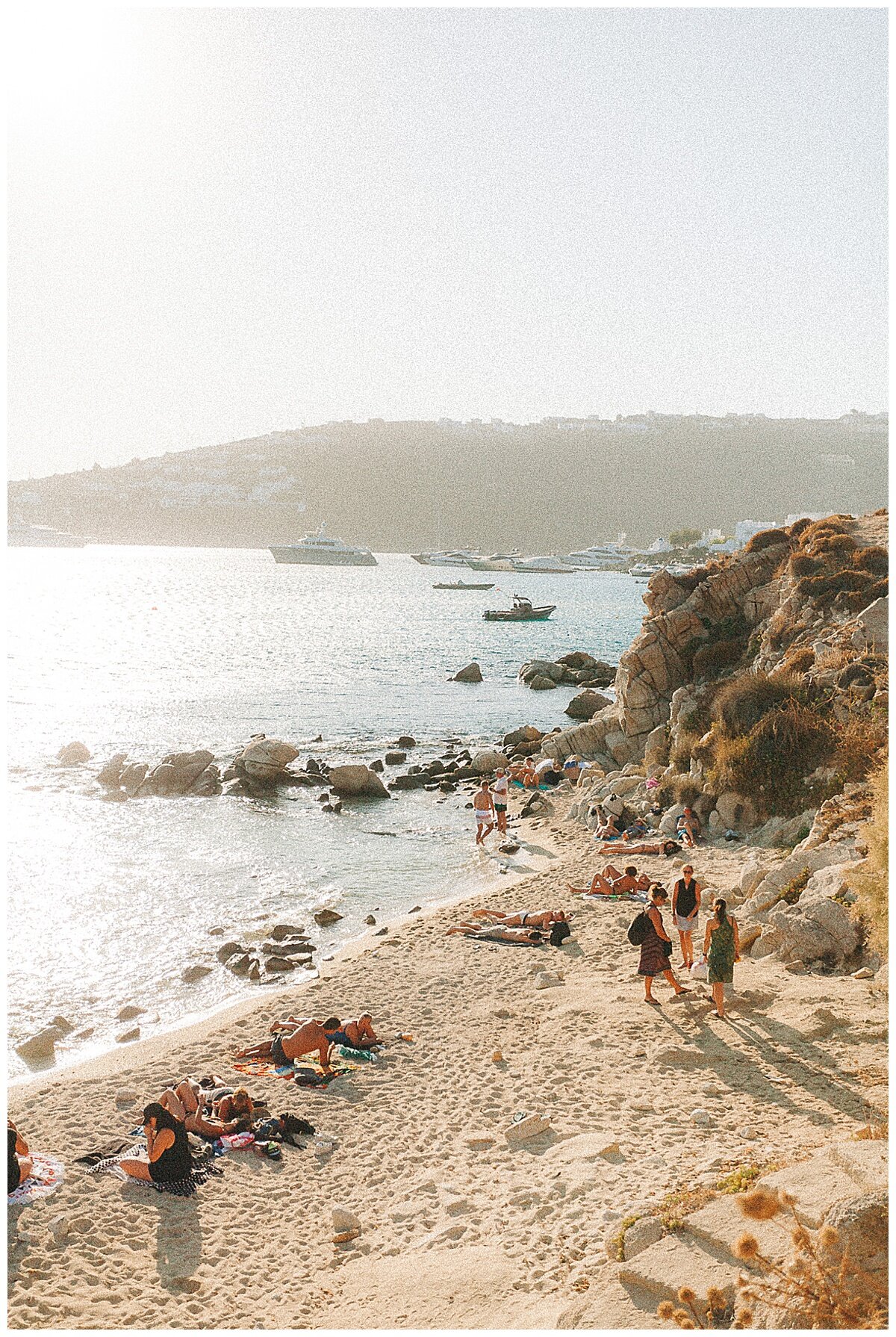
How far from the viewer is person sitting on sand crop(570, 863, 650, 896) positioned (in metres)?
14.6

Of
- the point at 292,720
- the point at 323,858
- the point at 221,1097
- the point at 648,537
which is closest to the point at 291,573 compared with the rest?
the point at 648,537

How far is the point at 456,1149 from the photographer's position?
8.15 metres

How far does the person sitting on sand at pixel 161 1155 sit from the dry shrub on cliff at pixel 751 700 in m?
11.1

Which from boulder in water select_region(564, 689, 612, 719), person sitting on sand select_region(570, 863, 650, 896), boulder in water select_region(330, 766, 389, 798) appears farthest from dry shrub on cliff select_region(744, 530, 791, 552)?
boulder in water select_region(564, 689, 612, 719)

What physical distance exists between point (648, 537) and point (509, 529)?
24.9 metres

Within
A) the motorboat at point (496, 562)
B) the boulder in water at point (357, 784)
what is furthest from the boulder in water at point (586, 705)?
the motorboat at point (496, 562)

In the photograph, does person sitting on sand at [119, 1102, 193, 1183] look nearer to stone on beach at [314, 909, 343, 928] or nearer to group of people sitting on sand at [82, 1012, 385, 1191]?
group of people sitting on sand at [82, 1012, 385, 1191]

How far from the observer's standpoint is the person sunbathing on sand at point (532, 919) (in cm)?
1348

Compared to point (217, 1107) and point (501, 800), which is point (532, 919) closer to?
point (501, 800)

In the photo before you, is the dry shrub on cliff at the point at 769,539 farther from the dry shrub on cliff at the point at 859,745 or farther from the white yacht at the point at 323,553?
the white yacht at the point at 323,553

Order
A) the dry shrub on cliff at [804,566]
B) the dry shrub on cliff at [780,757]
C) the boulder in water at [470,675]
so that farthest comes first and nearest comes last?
1. the boulder in water at [470,675]
2. the dry shrub on cliff at [804,566]
3. the dry shrub on cliff at [780,757]

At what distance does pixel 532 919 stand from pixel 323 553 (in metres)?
133

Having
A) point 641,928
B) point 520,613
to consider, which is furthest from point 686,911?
point 520,613

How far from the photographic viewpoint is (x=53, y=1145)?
857 centimetres
